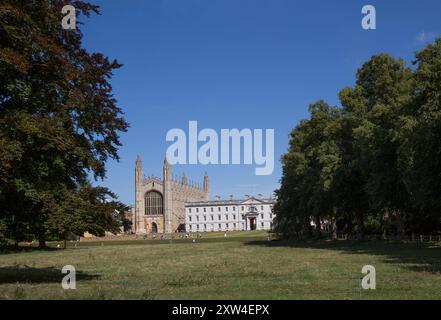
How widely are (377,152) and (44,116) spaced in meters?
32.2

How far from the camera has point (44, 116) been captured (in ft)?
65.8

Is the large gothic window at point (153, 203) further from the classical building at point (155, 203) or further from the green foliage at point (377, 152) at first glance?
the green foliage at point (377, 152)

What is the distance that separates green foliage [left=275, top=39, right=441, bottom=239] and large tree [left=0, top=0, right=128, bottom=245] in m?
23.0

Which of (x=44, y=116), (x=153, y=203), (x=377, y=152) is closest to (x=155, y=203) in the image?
(x=153, y=203)

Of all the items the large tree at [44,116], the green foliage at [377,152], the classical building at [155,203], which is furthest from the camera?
the classical building at [155,203]

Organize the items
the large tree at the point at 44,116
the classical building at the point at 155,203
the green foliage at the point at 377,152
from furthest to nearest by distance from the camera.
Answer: the classical building at the point at 155,203, the green foliage at the point at 377,152, the large tree at the point at 44,116

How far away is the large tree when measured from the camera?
60.1 ft

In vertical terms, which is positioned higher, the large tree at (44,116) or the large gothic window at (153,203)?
the large tree at (44,116)

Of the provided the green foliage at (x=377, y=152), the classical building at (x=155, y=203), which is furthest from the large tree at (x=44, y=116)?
the classical building at (x=155, y=203)

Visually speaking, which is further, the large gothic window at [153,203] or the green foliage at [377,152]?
the large gothic window at [153,203]

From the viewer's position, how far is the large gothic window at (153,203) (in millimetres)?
192238

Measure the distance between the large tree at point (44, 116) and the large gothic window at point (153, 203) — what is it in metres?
171

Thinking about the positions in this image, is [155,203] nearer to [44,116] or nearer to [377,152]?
[377,152]
